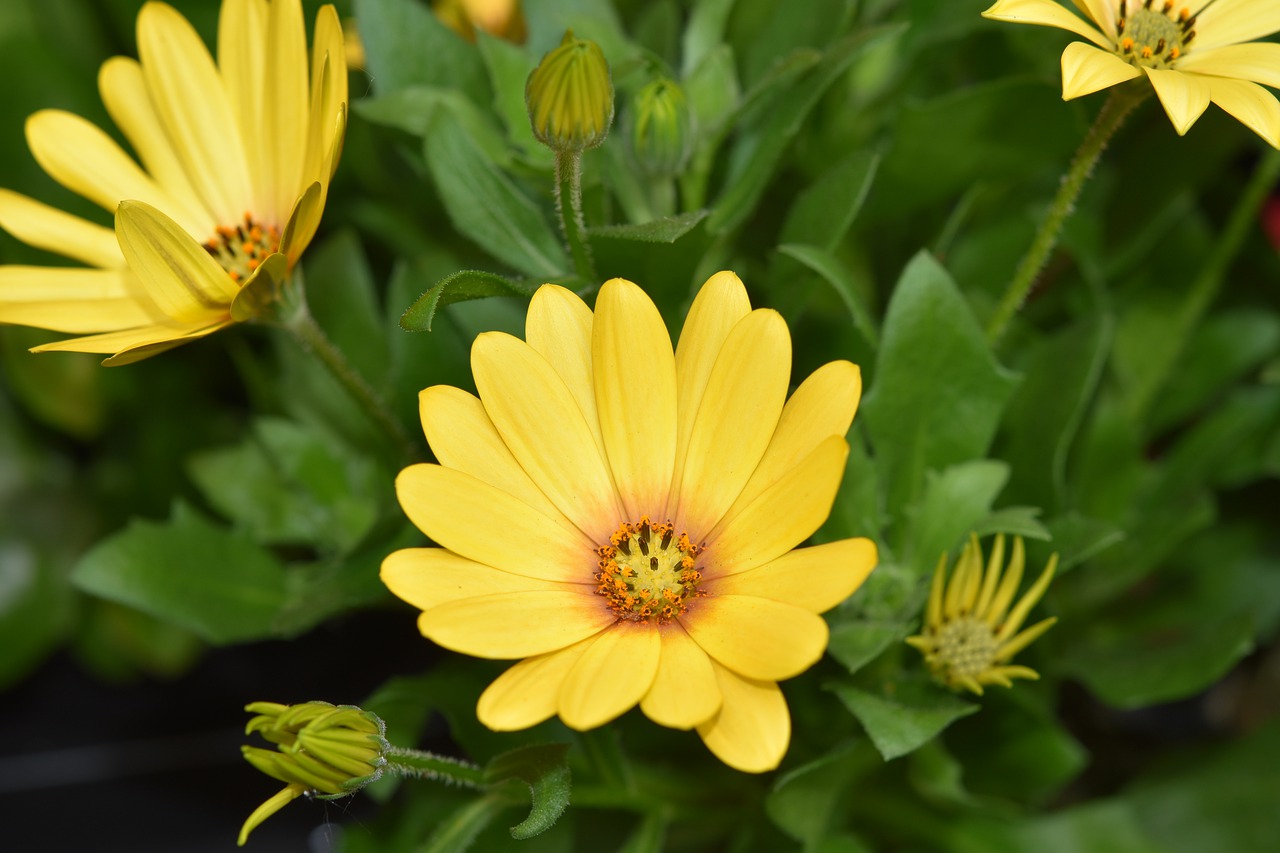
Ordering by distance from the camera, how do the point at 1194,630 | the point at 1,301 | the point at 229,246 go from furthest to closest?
the point at 1194,630 < the point at 229,246 < the point at 1,301

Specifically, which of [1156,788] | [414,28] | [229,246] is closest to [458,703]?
[229,246]

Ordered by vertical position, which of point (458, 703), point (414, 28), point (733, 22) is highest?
point (733, 22)

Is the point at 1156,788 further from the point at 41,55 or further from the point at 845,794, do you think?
the point at 41,55

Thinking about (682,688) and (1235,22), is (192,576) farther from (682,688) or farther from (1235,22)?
(1235,22)

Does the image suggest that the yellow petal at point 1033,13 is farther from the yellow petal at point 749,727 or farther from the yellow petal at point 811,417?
the yellow petal at point 749,727

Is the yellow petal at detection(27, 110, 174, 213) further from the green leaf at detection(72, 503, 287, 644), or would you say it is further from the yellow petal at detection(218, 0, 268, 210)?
the green leaf at detection(72, 503, 287, 644)

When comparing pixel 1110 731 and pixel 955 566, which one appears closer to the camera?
pixel 955 566

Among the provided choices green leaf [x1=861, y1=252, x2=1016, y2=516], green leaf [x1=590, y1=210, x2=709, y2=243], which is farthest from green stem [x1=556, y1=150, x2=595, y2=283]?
green leaf [x1=861, y1=252, x2=1016, y2=516]
